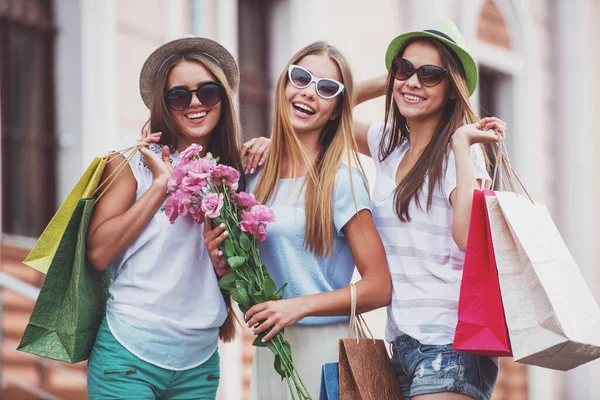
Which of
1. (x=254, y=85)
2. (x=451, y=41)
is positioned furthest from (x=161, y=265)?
(x=254, y=85)

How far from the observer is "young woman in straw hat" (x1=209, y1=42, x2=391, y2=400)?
3500mm

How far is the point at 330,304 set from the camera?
348 centimetres

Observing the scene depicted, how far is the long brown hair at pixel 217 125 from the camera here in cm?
367

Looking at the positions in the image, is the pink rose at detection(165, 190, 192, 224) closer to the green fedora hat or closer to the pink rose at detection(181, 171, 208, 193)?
the pink rose at detection(181, 171, 208, 193)

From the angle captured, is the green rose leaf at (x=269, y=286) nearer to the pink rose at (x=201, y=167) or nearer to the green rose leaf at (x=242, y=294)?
the green rose leaf at (x=242, y=294)

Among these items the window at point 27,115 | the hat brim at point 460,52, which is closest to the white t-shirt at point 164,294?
→ the hat brim at point 460,52

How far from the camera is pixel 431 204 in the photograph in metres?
3.48

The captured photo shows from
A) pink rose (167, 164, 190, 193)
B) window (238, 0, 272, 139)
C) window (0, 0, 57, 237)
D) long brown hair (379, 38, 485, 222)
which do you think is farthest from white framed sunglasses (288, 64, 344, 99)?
window (238, 0, 272, 139)

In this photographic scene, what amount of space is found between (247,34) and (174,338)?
482 centimetres

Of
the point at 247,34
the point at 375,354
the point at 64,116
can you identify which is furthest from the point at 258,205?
the point at 247,34

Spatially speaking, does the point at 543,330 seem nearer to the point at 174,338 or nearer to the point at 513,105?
the point at 174,338

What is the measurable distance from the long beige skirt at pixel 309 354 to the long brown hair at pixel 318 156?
27 centimetres

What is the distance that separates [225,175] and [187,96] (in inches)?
14.9

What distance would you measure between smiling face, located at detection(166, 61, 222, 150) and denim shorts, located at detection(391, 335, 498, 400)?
1024 mm
